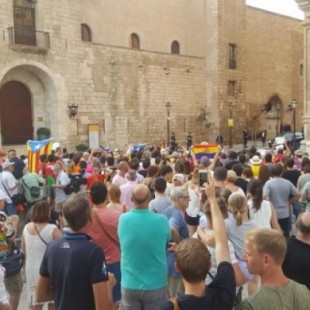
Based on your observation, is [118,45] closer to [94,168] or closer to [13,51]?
[13,51]

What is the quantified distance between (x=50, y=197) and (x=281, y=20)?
34242mm

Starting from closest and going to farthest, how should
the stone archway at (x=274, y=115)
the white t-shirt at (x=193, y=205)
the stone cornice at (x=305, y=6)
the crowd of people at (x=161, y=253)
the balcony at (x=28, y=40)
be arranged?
the crowd of people at (x=161, y=253) < the white t-shirt at (x=193, y=205) < the stone cornice at (x=305, y=6) < the balcony at (x=28, y=40) < the stone archway at (x=274, y=115)

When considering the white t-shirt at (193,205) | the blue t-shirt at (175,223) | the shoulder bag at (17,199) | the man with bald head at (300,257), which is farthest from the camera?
the shoulder bag at (17,199)

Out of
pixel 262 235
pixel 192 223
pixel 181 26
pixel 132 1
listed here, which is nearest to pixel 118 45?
pixel 132 1

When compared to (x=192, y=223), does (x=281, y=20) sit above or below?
above

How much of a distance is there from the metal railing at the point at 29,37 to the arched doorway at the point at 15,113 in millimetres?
2173

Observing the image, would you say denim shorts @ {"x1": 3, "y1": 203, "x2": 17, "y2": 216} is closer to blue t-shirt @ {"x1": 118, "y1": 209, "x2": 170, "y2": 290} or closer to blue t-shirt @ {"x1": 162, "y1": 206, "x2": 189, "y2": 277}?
blue t-shirt @ {"x1": 162, "y1": 206, "x2": 189, "y2": 277}

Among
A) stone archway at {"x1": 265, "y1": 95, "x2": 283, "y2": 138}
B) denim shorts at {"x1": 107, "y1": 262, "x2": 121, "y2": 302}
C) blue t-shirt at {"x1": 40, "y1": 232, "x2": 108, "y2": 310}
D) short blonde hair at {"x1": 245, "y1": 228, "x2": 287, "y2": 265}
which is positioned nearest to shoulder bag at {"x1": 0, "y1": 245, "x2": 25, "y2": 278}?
denim shorts at {"x1": 107, "y1": 262, "x2": 121, "y2": 302}

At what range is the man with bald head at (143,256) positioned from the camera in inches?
148

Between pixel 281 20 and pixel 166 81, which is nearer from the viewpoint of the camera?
pixel 166 81

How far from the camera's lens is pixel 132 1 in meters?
27.8

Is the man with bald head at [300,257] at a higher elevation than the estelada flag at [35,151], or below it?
below

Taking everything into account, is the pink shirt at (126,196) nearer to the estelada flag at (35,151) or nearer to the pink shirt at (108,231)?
the pink shirt at (108,231)

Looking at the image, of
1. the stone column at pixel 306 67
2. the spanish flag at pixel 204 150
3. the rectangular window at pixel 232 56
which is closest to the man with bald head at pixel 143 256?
the spanish flag at pixel 204 150
